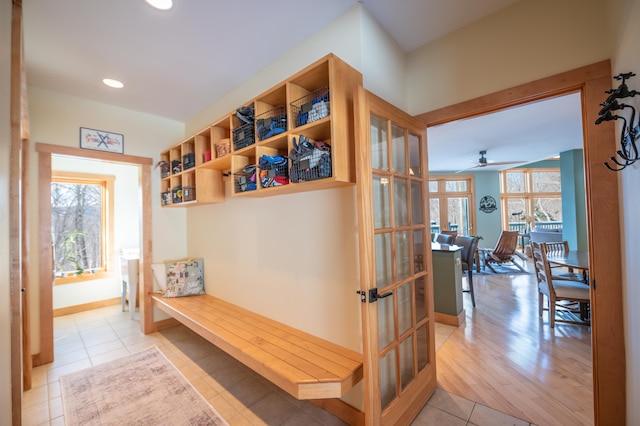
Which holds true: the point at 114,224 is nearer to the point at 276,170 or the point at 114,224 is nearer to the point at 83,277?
the point at 83,277

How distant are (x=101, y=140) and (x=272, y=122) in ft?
8.54

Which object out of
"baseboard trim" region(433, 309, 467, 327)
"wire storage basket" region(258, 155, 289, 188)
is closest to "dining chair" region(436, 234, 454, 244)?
"baseboard trim" region(433, 309, 467, 327)

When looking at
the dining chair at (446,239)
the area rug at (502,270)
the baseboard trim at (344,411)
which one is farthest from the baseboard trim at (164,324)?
the area rug at (502,270)

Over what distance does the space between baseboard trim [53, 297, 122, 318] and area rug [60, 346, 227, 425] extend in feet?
7.32

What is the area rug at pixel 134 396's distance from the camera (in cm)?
191

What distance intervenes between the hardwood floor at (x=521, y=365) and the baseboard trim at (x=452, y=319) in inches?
2.5

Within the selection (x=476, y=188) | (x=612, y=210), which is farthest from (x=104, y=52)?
(x=476, y=188)

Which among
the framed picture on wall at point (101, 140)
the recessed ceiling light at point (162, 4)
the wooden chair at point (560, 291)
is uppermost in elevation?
the recessed ceiling light at point (162, 4)

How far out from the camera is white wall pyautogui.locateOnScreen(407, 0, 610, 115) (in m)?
1.55

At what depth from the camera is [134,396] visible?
216 cm

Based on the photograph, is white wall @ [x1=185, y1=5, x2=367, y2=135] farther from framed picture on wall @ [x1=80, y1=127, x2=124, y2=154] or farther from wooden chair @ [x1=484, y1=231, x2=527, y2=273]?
wooden chair @ [x1=484, y1=231, x2=527, y2=273]

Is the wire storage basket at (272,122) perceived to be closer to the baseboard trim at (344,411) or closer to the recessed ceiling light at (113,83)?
the recessed ceiling light at (113,83)

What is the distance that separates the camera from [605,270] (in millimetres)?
1457

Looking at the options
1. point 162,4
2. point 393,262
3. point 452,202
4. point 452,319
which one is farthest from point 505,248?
point 162,4
